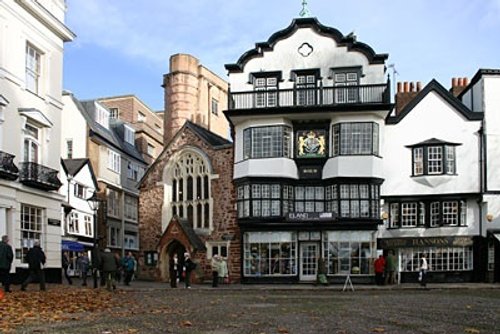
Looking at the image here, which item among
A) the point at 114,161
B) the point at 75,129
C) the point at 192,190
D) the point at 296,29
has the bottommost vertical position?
the point at 192,190

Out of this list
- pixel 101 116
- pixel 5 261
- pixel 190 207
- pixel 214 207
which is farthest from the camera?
pixel 101 116

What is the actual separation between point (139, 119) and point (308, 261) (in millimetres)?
34173

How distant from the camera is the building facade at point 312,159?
3672 centimetres

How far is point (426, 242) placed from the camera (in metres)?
36.9

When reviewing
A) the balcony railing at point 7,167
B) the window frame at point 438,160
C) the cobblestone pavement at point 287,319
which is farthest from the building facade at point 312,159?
the cobblestone pavement at point 287,319

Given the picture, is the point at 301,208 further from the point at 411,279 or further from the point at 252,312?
the point at 252,312

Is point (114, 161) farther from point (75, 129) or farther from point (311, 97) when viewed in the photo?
point (311, 97)

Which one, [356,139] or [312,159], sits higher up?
[356,139]

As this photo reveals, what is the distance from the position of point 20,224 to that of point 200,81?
34.1 m

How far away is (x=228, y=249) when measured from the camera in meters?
39.0

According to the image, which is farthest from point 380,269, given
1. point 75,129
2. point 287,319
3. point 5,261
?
point 75,129

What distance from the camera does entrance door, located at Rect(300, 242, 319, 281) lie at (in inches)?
1476

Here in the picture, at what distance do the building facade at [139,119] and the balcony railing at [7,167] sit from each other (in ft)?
119

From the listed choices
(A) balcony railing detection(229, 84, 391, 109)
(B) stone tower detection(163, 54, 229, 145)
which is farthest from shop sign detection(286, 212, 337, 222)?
(B) stone tower detection(163, 54, 229, 145)
